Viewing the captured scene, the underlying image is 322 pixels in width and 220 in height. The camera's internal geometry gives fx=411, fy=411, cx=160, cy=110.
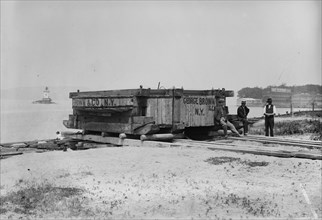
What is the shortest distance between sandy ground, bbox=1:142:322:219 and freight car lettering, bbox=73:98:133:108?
3.12 metres

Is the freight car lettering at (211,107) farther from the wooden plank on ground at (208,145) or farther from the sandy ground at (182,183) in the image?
the sandy ground at (182,183)

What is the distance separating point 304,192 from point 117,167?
423 centimetres

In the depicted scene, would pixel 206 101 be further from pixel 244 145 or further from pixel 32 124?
pixel 32 124

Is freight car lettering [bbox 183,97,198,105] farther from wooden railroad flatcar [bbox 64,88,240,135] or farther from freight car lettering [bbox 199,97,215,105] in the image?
freight car lettering [bbox 199,97,215,105]

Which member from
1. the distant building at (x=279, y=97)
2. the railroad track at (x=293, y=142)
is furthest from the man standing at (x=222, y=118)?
the distant building at (x=279, y=97)

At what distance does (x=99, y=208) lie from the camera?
6938 millimetres

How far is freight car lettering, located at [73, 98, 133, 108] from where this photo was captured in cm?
1397

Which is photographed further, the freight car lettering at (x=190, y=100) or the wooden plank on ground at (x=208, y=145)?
the freight car lettering at (x=190, y=100)

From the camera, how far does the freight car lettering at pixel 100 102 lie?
1397 centimetres

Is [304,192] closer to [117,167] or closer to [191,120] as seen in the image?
[117,167]

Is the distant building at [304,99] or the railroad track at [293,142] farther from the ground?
the distant building at [304,99]

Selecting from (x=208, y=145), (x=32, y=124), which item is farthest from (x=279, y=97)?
(x=208, y=145)

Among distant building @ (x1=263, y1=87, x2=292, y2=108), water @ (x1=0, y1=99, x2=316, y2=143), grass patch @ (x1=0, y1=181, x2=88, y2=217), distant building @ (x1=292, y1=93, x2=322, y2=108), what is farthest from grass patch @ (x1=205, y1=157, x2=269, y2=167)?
distant building @ (x1=263, y1=87, x2=292, y2=108)

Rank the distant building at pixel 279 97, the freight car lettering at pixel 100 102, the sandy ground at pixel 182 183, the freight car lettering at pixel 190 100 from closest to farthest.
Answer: the sandy ground at pixel 182 183 → the freight car lettering at pixel 100 102 → the freight car lettering at pixel 190 100 → the distant building at pixel 279 97
